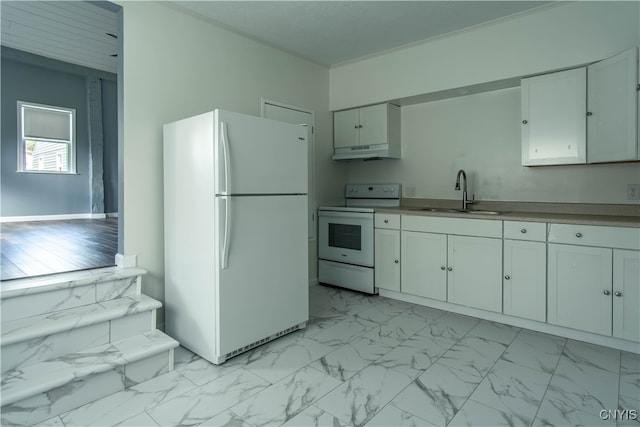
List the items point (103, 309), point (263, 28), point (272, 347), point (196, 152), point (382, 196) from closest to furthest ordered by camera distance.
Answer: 1. point (103, 309)
2. point (196, 152)
3. point (272, 347)
4. point (263, 28)
5. point (382, 196)

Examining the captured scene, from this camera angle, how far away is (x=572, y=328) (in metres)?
2.65

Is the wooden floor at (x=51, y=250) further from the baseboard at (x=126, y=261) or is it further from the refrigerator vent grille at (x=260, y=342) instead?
the refrigerator vent grille at (x=260, y=342)

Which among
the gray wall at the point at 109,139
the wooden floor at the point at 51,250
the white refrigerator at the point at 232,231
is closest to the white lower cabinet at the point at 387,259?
the white refrigerator at the point at 232,231

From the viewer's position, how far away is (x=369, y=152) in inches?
161

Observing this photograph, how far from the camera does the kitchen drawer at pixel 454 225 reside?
2.99 metres

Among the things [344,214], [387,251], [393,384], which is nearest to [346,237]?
[344,214]

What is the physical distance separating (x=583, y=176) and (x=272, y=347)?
2875 mm

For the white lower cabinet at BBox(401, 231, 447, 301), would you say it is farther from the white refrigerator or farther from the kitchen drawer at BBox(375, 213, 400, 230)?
the white refrigerator

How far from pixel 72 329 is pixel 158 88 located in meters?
1.78

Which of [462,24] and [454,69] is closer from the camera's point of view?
[462,24]

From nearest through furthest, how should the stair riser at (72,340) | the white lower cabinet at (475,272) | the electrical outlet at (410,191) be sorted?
1. the stair riser at (72,340)
2. the white lower cabinet at (475,272)
3. the electrical outlet at (410,191)

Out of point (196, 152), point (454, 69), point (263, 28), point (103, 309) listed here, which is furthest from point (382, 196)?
point (103, 309)

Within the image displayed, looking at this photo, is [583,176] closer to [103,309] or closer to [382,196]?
[382,196]

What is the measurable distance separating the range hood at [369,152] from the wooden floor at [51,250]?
102 inches
